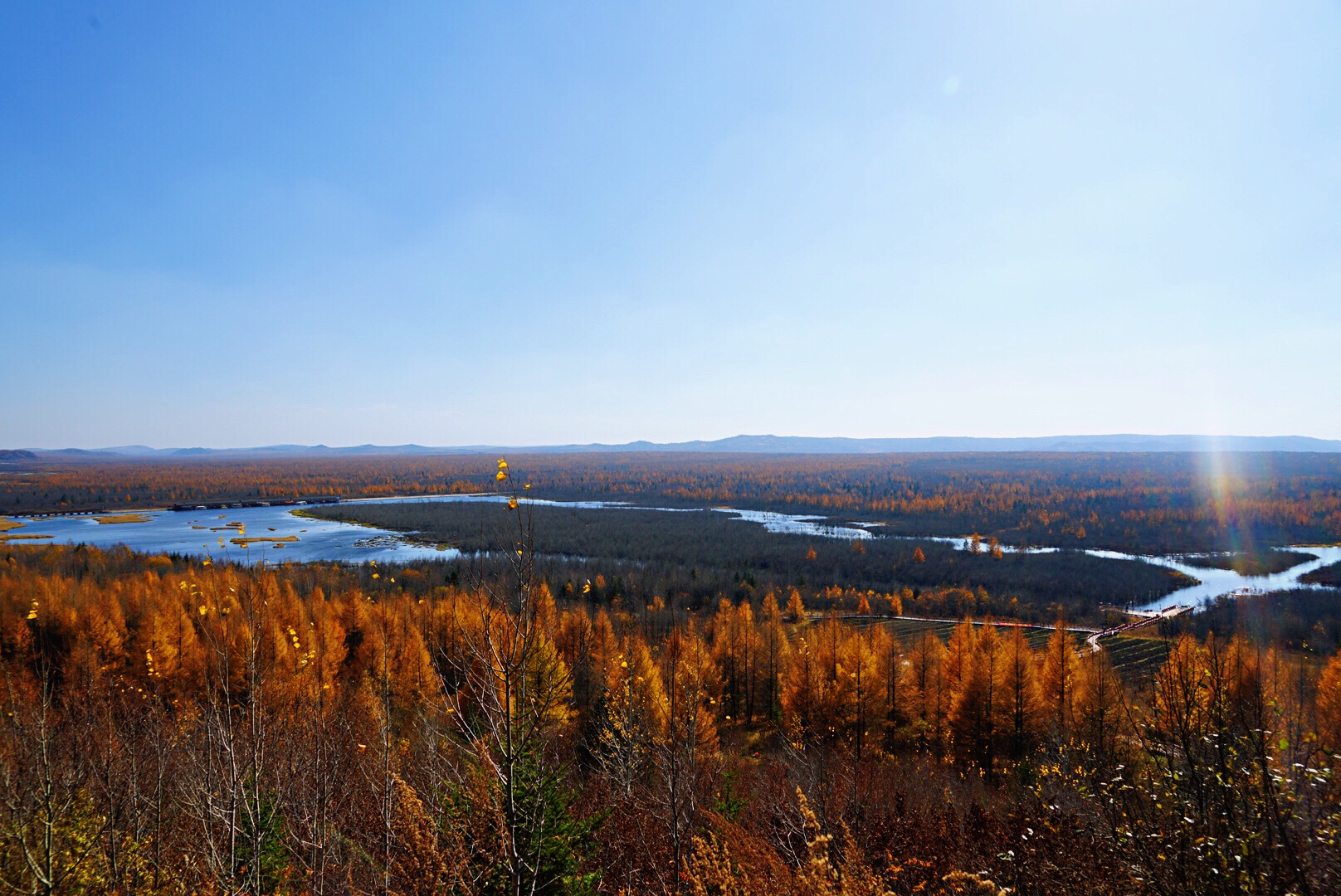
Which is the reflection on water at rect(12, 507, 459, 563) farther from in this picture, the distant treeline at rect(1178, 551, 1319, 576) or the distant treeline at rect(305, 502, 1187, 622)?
the distant treeline at rect(1178, 551, 1319, 576)

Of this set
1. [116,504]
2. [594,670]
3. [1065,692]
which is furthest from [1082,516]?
[116,504]

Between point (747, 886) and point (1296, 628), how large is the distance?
74145 mm

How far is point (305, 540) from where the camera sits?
103 metres

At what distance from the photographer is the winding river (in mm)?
82919

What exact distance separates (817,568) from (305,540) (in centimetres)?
8600

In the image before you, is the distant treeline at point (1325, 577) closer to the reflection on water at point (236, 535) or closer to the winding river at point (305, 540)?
the winding river at point (305, 540)

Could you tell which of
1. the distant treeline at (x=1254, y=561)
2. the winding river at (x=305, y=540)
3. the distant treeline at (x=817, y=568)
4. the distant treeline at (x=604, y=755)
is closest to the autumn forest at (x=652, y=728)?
the distant treeline at (x=604, y=755)

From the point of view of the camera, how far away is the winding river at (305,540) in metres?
82.9

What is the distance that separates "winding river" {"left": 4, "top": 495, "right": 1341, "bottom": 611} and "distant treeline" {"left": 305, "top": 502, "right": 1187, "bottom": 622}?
584cm

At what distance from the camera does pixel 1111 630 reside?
5875 cm

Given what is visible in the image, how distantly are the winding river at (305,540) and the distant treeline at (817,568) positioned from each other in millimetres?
5842

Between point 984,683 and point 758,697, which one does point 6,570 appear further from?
point 984,683

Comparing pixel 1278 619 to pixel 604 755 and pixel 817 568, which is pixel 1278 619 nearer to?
pixel 817 568

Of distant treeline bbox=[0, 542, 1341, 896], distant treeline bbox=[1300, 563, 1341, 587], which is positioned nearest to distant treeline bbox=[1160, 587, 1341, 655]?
distant treeline bbox=[0, 542, 1341, 896]
